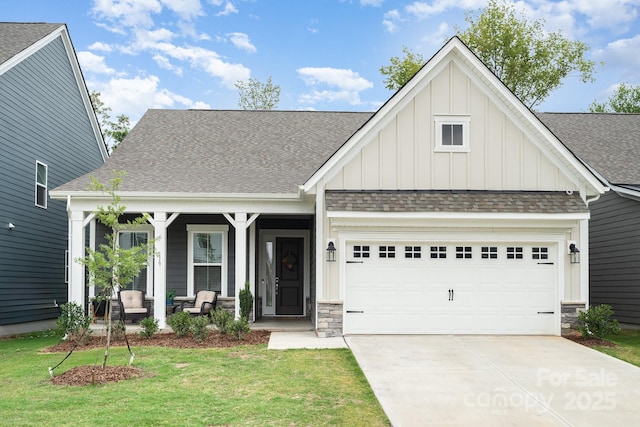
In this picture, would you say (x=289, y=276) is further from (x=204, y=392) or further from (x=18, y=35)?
(x=18, y=35)

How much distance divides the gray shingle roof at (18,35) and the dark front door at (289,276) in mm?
8124

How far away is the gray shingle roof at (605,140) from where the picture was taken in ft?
53.8

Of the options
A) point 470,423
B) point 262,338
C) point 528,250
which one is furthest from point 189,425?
point 528,250

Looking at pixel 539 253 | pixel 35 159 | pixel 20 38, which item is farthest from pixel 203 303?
pixel 20 38

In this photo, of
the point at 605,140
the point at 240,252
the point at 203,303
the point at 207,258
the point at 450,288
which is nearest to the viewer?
the point at 450,288

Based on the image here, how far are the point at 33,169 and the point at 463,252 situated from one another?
11.3 metres

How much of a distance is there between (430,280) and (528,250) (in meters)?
2.15

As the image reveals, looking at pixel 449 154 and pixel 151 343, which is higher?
pixel 449 154

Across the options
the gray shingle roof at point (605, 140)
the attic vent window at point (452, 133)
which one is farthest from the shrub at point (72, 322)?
the gray shingle roof at point (605, 140)

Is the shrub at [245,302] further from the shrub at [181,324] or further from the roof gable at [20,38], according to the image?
the roof gable at [20,38]

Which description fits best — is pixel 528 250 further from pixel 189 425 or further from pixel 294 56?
pixel 294 56

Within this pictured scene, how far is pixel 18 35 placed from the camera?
1681 cm

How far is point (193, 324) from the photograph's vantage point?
12297 millimetres

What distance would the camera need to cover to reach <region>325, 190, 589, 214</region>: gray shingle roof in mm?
12484
